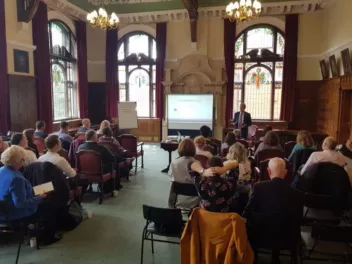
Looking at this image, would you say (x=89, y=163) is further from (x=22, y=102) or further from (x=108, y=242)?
(x=22, y=102)

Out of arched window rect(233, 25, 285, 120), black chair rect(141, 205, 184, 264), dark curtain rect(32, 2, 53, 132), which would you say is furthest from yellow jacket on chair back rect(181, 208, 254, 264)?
arched window rect(233, 25, 285, 120)

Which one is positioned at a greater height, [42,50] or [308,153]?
[42,50]

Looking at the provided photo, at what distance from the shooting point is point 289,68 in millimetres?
9914

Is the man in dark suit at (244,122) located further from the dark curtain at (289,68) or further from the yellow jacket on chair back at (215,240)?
the yellow jacket on chair back at (215,240)

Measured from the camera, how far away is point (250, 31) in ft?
34.1

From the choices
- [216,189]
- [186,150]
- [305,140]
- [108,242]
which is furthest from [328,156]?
[108,242]

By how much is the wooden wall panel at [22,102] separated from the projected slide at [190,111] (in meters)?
4.42

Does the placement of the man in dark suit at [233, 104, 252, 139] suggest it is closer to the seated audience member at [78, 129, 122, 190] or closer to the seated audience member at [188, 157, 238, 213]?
the seated audience member at [78, 129, 122, 190]

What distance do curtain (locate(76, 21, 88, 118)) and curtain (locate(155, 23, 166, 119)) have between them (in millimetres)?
2534

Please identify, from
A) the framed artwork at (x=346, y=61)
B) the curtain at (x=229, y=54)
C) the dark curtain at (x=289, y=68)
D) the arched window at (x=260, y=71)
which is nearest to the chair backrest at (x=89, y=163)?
the framed artwork at (x=346, y=61)

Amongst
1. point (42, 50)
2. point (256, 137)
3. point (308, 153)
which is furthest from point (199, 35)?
point (308, 153)

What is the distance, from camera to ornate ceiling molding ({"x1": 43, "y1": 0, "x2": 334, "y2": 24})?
30.2 feet

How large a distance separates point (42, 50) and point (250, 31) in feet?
22.0

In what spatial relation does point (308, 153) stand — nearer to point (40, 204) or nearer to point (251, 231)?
point (251, 231)
